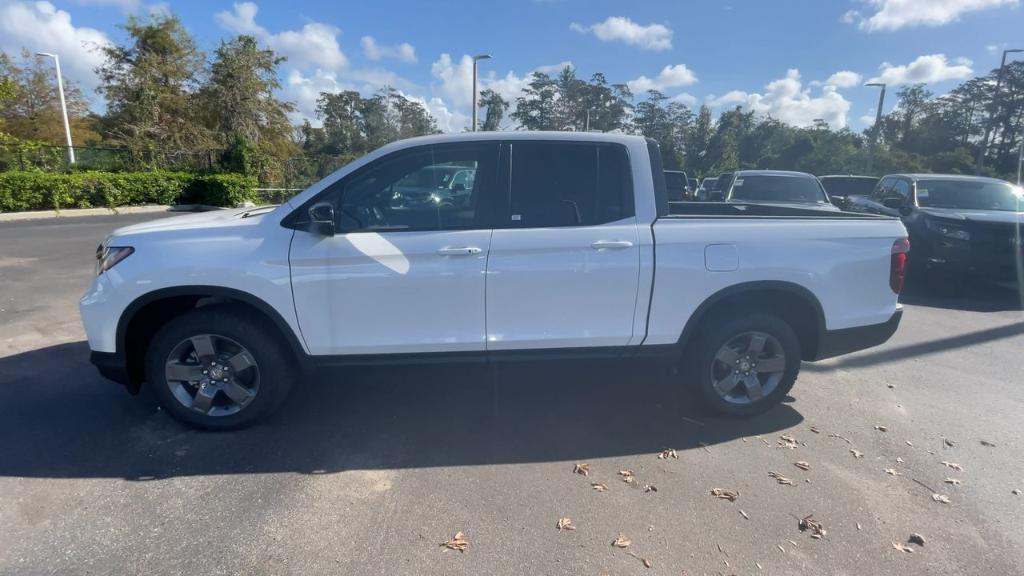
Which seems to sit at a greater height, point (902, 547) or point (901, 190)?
point (901, 190)

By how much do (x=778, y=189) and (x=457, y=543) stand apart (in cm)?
909

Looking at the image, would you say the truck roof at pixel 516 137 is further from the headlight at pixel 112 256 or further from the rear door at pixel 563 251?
the headlight at pixel 112 256

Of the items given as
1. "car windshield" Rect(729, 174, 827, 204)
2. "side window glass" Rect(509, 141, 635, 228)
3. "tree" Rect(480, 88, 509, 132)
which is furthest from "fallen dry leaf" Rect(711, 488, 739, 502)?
"tree" Rect(480, 88, 509, 132)

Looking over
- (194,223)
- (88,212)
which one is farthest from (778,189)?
(88,212)

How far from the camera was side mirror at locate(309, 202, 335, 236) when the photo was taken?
10.5 ft

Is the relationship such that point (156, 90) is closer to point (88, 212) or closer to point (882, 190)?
point (88, 212)

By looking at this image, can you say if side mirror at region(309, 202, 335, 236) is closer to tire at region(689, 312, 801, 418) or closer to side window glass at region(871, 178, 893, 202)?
tire at region(689, 312, 801, 418)

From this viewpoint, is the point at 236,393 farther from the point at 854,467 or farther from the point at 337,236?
the point at 854,467

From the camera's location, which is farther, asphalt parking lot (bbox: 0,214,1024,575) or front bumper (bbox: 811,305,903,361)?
front bumper (bbox: 811,305,903,361)

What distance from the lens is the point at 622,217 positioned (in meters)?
3.51

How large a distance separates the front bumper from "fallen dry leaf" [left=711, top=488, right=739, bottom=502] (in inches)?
57.0

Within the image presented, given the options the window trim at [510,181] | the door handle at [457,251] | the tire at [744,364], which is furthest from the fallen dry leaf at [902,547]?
the door handle at [457,251]

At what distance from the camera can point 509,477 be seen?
10.3 feet

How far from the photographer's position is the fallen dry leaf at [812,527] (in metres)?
2.70
